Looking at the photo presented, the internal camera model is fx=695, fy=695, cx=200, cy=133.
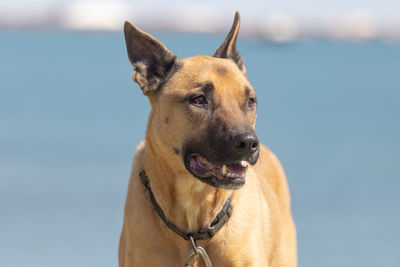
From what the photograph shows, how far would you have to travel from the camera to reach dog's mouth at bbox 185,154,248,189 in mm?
4102

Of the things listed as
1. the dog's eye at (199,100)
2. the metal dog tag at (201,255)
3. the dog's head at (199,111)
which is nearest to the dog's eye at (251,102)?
the dog's head at (199,111)

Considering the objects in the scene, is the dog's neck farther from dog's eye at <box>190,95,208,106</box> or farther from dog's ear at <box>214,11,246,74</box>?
dog's ear at <box>214,11,246,74</box>

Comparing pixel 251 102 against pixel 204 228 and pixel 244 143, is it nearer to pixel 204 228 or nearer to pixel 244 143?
pixel 244 143

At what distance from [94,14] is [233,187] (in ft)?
109

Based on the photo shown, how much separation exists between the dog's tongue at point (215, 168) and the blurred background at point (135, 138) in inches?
145

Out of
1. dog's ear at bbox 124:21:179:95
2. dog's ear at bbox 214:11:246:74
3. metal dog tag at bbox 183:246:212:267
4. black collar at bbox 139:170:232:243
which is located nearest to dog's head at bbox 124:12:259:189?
dog's ear at bbox 124:21:179:95

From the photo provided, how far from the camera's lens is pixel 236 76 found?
4.42 metres

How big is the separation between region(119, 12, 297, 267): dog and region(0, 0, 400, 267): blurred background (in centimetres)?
341

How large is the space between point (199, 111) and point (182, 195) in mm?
548

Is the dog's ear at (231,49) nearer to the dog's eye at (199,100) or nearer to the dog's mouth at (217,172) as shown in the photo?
the dog's eye at (199,100)

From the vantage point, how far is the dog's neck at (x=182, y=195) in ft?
14.2

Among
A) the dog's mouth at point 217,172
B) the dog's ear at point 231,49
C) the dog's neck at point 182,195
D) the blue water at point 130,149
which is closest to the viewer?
the dog's mouth at point 217,172

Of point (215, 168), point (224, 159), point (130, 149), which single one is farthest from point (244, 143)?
point (130, 149)

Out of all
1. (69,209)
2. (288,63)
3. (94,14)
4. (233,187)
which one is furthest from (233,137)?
(94,14)
